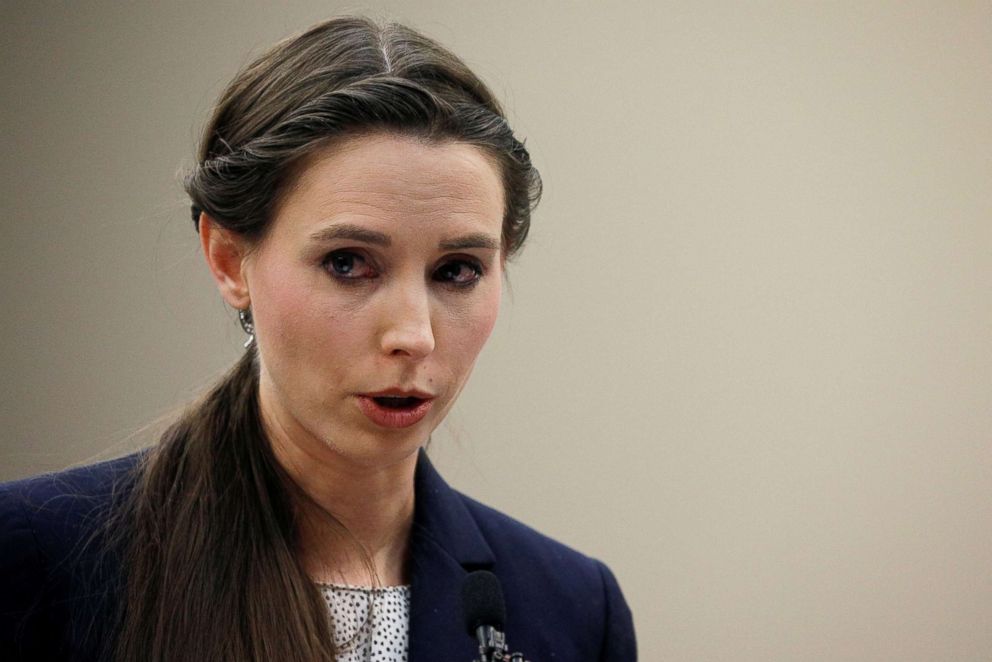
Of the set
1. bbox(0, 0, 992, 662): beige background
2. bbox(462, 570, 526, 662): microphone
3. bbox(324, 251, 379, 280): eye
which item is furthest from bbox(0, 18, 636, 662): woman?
bbox(0, 0, 992, 662): beige background

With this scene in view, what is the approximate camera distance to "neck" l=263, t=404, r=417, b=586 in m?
1.35

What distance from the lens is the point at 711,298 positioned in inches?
119

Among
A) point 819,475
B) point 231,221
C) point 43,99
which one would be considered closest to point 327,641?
point 231,221

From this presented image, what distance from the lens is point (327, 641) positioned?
1.28 metres

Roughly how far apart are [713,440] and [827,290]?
0.46 metres

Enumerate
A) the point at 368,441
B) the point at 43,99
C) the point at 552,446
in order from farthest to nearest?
the point at 552,446 → the point at 43,99 → the point at 368,441

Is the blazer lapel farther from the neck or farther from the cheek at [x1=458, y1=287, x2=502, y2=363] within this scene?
the cheek at [x1=458, y1=287, x2=502, y2=363]

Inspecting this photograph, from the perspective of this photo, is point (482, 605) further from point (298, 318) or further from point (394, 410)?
point (298, 318)

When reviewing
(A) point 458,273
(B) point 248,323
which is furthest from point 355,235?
(B) point 248,323

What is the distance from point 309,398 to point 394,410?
0.08 m

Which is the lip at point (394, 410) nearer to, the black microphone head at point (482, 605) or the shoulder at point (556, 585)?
the black microphone head at point (482, 605)

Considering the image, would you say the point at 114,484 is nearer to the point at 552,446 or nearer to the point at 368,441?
the point at 368,441

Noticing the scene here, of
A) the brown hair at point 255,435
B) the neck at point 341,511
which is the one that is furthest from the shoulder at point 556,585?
the brown hair at point 255,435

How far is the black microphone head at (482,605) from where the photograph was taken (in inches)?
48.4
